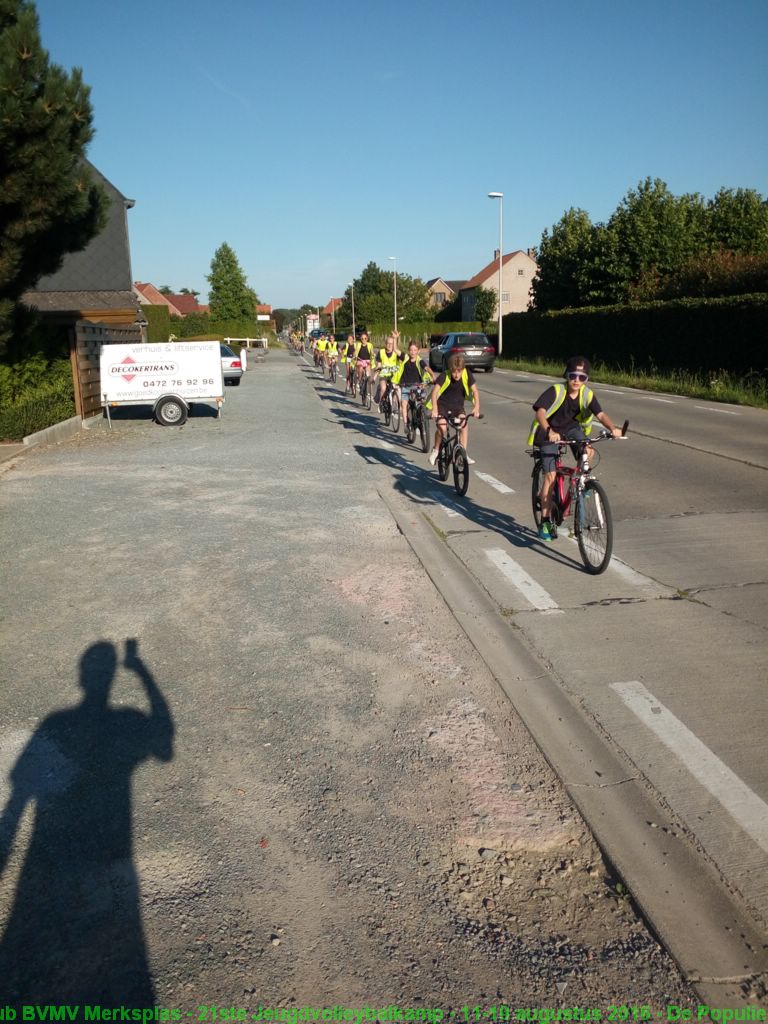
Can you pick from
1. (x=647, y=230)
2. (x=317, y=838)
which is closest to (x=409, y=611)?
(x=317, y=838)

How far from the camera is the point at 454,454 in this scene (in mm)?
9844

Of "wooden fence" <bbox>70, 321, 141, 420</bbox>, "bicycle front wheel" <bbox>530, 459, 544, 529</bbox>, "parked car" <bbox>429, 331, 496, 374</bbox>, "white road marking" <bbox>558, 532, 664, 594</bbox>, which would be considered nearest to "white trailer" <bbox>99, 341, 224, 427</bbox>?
"wooden fence" <bbox>70, 321, 141, 420</bbox>

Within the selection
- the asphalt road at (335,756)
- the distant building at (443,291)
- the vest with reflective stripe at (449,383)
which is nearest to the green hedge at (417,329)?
the distant building at (443,291)

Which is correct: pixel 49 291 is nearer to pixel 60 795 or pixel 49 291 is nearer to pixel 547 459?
pixel 547 459

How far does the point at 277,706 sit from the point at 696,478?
25.1ft

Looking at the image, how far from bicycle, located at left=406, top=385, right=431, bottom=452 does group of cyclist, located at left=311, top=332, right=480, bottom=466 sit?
0.11m

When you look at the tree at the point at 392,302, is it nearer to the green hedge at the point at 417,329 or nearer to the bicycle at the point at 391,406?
the green hedge at the point at 417,329

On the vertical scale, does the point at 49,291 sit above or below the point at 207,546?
above

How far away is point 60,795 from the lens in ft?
11.1

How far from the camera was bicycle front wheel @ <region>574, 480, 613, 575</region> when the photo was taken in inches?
244

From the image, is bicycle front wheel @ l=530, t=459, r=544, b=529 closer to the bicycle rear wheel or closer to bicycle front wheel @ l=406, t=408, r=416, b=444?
bicycle front wheel @ l=406, t=408, r=416, b=444

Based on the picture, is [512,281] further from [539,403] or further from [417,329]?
[539,403]

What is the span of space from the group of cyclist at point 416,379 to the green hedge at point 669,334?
10.2 m

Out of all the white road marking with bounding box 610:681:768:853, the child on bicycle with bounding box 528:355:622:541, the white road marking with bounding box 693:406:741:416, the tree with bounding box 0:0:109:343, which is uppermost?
the tree with bounding box 0:0:109:343
